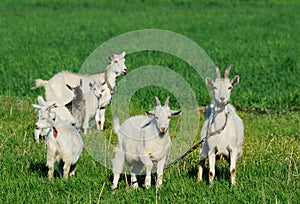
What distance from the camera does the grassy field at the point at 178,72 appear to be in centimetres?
962

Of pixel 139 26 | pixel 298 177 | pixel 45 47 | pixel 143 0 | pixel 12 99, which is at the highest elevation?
pixel 143 0

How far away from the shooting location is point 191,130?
38.5ft

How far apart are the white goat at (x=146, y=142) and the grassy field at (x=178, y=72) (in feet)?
1.11

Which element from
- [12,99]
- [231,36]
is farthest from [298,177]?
[231,36]

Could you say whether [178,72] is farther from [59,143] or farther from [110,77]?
[59,143]

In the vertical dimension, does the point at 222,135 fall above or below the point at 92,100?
below

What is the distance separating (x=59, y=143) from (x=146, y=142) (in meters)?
1.37

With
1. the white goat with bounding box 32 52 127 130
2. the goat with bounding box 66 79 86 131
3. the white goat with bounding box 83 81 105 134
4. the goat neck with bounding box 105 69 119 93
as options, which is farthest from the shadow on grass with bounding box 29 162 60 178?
the goat neck with bounding box 105 69 119 93

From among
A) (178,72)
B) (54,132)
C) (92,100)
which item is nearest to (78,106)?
(92,100)

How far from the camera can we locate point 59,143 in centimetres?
993

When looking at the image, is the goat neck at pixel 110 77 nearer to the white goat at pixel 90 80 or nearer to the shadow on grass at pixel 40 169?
the white goat at pixel 90 80

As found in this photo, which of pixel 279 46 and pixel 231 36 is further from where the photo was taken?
pixel 231 36

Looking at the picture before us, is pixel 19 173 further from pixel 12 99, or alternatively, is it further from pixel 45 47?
pixel 45 47

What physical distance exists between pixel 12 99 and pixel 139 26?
21604 mm
